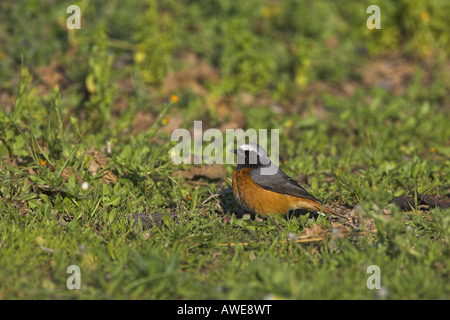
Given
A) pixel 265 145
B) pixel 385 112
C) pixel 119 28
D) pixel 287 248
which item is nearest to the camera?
pixel 287 248

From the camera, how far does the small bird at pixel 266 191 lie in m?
6.62

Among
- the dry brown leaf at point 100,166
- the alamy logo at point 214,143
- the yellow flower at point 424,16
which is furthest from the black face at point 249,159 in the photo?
the yellow flower at point 424,16

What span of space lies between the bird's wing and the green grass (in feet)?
1.18

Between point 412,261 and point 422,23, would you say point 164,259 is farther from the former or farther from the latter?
point 422,23

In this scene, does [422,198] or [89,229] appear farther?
[422,198]

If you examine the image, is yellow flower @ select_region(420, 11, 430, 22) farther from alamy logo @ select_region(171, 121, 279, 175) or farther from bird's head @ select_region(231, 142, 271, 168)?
bird's head @ select_region(231, 142, 271, 168)

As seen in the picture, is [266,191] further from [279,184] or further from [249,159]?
[249,159]

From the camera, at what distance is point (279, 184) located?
678cm

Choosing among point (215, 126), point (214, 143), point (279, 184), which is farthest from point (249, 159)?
point (215, 126)

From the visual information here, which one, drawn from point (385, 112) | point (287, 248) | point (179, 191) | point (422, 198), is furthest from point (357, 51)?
point (287, 248)

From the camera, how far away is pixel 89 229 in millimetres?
5836

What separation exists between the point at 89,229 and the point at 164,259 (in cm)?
100

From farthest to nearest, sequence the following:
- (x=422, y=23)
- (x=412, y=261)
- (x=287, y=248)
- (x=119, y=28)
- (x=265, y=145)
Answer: (x=422, y=23), (x=119, y=28), (x=265, y=145), (x=287, y=248), (x=412, y=261)

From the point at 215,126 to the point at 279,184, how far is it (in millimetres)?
3258
